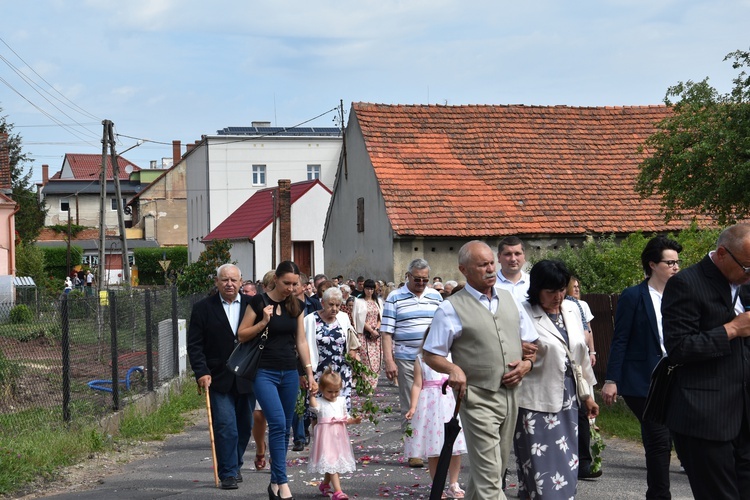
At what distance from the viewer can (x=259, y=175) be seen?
73875 mm

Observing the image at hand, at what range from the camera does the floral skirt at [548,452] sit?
6.66 meters

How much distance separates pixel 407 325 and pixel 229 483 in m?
2.19

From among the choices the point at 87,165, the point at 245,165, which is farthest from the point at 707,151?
the point at 87,165

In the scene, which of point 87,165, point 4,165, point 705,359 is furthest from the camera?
point 87,165

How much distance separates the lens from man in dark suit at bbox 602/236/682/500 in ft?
25.3

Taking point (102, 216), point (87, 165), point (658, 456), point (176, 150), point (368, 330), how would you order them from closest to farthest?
point (658, 456) → point (368, 330) → point (102, 216) → point (176, 150) → point (87, 165)

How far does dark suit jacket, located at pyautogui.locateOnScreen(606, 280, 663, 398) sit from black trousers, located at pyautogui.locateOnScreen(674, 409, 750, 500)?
2157 millimetres

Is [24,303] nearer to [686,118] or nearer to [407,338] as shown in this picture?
[407,338]

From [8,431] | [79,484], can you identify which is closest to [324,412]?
[79,484]

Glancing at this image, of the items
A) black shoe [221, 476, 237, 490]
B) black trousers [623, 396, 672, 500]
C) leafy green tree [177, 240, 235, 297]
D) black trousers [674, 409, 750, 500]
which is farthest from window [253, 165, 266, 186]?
black trousers [674, 409, 750, 500]

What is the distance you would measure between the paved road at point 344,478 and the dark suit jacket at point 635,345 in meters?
1.27

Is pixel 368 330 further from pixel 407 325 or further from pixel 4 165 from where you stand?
pixel 4 165

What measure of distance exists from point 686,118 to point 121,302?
12.3m

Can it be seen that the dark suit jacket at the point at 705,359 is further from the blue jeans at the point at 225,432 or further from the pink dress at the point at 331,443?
the blue jeans at the point at 225,432
